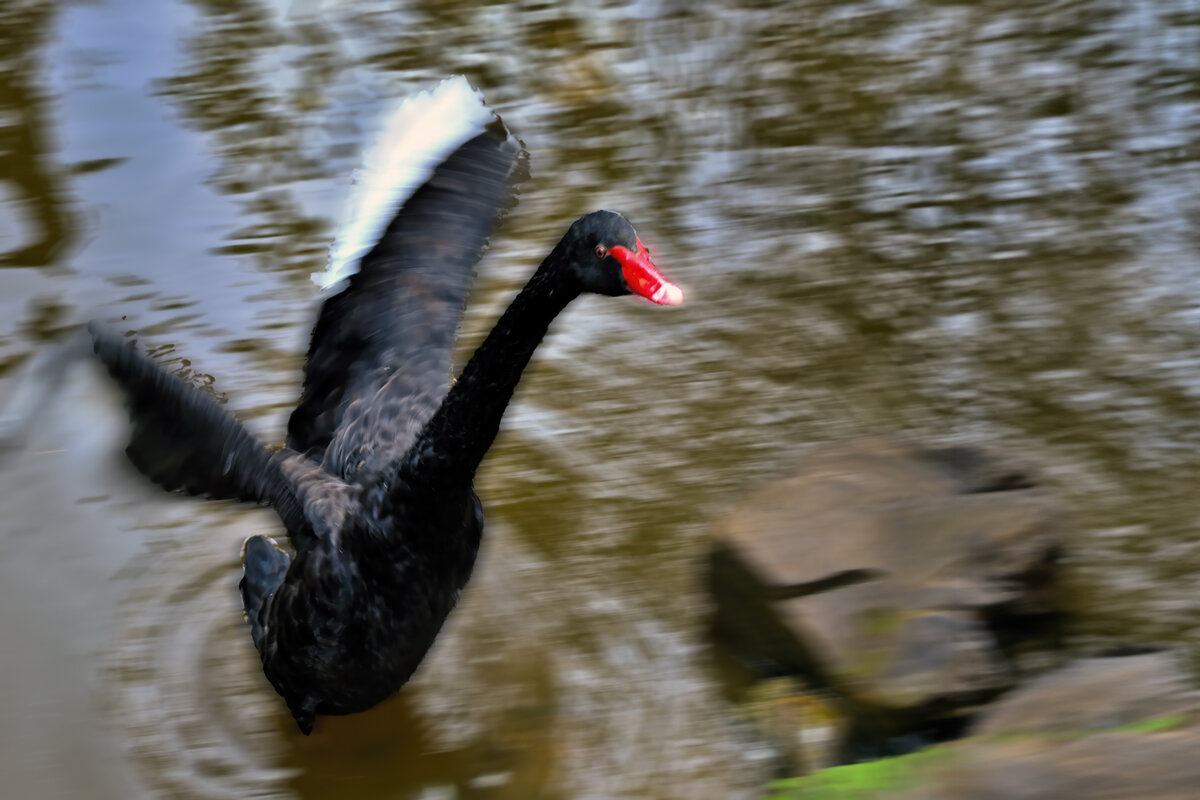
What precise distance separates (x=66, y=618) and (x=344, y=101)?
9.44ft

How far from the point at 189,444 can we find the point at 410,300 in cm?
87

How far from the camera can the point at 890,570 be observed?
2.97 meters

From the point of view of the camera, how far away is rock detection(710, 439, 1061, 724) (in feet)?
9.10

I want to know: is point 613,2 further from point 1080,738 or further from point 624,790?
point 1080,738

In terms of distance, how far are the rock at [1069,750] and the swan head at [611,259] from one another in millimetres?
953

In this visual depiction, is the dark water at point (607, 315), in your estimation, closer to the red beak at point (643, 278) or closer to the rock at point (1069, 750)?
the rock at point (1069, 750)

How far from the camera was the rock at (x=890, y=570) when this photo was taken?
2.77m

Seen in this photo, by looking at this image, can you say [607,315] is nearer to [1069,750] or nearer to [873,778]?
[873,778]

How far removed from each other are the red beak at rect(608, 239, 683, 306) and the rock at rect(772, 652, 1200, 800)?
939 millimetres

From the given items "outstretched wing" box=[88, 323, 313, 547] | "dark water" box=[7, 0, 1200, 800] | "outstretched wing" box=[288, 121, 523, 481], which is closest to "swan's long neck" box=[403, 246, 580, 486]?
"outstretched wing" box=[88, 323, 313, 547]

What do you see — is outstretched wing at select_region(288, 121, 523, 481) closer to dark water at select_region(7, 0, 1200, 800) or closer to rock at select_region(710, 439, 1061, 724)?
dark water at select_region(7, 0, 1200, 800)

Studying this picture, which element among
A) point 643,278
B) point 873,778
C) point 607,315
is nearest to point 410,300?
point 607,315

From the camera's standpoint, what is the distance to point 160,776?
287 centimetres

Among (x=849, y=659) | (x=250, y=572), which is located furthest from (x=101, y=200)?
(x=849, y=659)
